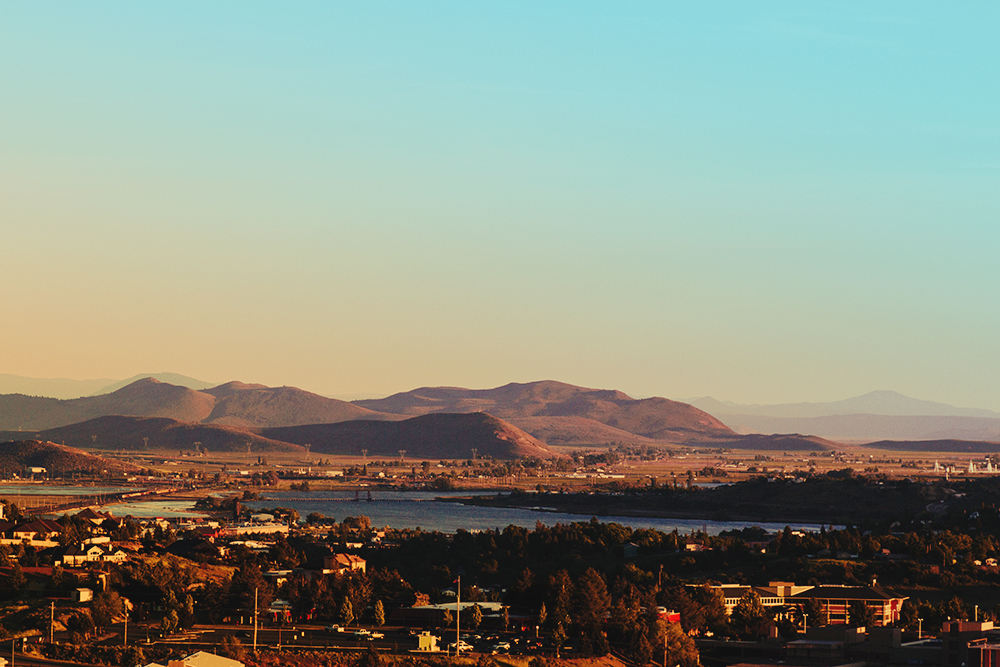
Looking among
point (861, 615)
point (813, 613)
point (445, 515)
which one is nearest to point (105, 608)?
point (813, 613)

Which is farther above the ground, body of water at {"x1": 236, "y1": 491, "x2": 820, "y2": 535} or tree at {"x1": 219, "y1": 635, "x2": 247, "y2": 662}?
body of water at {"x1": 236, "y1": 491, "x2": 820, "y2": 535}

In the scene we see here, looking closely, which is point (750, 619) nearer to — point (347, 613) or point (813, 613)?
point (813, 613)

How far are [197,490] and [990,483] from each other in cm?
9651

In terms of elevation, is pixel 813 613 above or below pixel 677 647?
above

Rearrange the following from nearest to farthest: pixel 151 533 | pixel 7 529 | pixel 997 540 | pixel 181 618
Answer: pixel 181 618, pixel 7 529, pixel 151 533, pixel 997 540

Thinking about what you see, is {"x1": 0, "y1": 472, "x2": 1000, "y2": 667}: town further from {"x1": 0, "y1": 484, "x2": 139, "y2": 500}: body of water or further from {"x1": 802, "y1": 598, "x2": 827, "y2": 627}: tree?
{"x1": 0, "y1": 484, "x2": 139, "y2": 500}: body of water

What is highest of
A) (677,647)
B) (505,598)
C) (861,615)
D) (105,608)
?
(105,608)

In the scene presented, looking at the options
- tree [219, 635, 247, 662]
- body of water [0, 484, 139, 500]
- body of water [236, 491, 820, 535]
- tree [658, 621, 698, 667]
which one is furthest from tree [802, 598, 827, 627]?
body of water [0, 484, 139, 500]

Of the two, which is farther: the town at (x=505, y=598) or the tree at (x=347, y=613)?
the tree at (x=347, y=613)

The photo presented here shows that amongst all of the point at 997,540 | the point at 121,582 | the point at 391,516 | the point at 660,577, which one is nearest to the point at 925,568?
the point at 660,577

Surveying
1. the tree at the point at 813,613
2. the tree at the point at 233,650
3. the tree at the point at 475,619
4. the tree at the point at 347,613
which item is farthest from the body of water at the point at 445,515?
the tree at the point at 233,650

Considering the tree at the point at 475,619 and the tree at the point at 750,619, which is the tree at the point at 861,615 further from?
the tree at the point at 475,619

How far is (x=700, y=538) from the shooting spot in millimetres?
100625

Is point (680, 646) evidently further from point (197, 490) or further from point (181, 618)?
point (197, 490)
